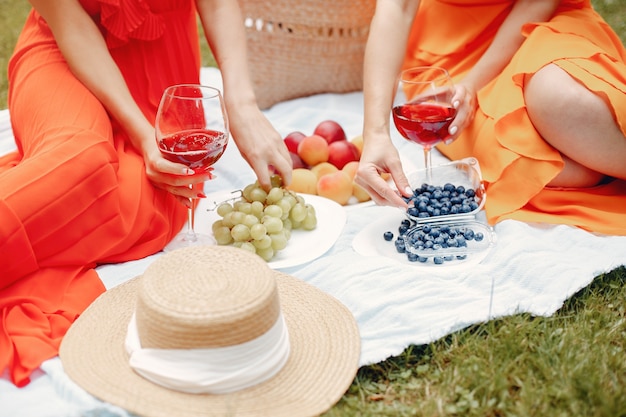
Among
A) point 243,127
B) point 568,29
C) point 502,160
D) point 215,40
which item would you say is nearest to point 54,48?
point 215,40

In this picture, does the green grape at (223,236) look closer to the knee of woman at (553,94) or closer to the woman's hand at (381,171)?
the woman's hand at (381,171)

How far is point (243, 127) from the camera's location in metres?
2.02

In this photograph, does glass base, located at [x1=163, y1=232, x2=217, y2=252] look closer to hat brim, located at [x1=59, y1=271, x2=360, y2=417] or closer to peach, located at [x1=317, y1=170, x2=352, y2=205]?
hat brim, located at [x1=59, y1=271, x2=360, y2=417]

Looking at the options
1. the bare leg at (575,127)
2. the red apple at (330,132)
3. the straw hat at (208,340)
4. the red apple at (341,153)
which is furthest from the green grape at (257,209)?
the bare leg at (575,127)

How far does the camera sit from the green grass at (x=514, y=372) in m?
1.42

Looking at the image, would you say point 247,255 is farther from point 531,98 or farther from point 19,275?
point 531,98

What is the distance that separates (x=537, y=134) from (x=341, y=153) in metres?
0.66

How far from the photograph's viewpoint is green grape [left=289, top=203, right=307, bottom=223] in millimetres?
1977

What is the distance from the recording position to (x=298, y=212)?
6.48 ft

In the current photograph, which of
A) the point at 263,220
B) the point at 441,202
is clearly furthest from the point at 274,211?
the point at 441,202

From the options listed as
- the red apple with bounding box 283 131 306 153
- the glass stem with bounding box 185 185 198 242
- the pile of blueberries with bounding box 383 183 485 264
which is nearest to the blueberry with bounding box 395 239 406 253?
the pile of blueberries with bounding box 383 183 485 264

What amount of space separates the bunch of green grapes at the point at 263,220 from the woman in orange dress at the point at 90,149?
6 centimetres

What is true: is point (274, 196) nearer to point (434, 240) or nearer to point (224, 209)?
point (224, 209)

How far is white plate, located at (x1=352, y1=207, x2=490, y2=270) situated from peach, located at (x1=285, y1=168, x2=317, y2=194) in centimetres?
28
